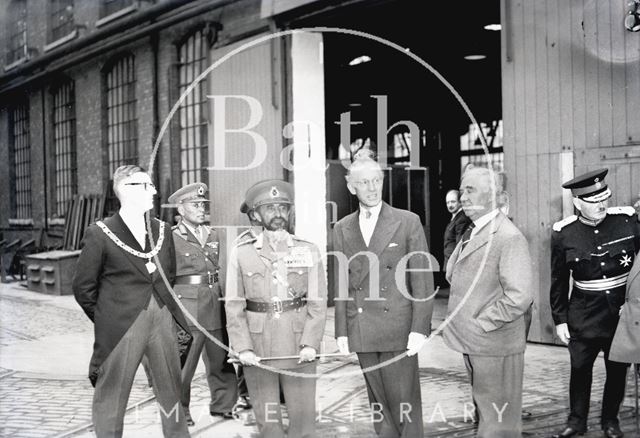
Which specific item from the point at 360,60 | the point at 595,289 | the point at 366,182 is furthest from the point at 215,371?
the point at 360,60

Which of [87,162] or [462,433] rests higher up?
[87,162]

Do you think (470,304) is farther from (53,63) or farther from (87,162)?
(53,63)

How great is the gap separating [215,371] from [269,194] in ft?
6.08

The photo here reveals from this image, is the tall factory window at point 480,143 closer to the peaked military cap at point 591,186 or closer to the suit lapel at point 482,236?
the peaked military cap at point 591,186

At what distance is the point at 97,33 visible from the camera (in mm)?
14484

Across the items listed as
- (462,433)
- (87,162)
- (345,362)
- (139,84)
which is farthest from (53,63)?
(462,433)

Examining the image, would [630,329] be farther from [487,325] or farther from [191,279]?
[191,279]

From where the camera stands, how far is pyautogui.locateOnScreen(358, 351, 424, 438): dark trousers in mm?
4285

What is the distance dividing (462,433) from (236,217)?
6318 millimetres

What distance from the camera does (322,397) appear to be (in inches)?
233

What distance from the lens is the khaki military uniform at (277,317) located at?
13.3 feet

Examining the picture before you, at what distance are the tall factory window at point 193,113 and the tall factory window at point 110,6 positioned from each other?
216 centimetres

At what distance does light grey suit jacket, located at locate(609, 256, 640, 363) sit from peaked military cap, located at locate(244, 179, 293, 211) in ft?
7.18

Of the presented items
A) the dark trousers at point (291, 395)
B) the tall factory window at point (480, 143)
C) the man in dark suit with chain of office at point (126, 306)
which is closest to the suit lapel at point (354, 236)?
the dark trousers at point (291, 395)
